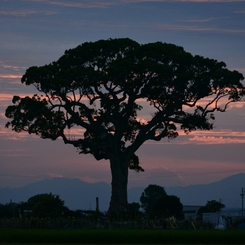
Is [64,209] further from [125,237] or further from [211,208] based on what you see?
[211,208]

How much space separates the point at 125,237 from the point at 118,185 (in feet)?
52.4

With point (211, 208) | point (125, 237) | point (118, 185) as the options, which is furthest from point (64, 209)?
point (211, 208)

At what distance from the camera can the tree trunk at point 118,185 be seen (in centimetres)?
6303

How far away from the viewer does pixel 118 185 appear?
2480 inches

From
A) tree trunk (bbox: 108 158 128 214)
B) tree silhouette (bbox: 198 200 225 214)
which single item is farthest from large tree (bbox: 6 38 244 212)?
A: tree silhouette (bbox: 198 200 225 214)

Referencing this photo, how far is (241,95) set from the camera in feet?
212

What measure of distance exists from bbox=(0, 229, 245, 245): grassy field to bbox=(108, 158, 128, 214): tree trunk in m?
14.7

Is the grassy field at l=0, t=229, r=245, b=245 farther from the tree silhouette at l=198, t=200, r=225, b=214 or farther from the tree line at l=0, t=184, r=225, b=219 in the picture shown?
the tree silhouette at l=198, t=200, r=225, b=214

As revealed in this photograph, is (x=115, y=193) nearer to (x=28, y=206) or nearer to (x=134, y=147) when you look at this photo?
(x=134, y=147)

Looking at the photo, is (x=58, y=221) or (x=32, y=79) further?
(x=32, y=79)

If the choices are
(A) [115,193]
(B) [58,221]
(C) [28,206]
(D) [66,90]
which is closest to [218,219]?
(A) [115,193]

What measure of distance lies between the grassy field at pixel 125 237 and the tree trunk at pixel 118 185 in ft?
48.3

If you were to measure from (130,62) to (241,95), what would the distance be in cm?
1187

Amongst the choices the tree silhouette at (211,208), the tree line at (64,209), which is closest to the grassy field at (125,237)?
the tree line at (64,209)
